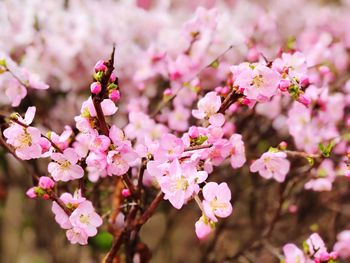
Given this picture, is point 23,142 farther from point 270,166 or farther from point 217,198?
point 270,166

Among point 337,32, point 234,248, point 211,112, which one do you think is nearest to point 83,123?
point 211,112

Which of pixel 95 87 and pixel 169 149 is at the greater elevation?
pixel 95 87

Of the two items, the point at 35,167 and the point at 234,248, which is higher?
the point at 35,167

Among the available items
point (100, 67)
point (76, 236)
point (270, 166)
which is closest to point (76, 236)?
point (76, 236)

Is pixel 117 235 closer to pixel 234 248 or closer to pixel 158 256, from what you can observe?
pixel 234 248

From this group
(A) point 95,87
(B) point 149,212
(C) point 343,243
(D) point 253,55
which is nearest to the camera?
(A) point 95,87

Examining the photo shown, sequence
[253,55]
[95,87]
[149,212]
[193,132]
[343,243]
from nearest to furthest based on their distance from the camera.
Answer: [95,87] < [193,132] < [149,212] < [343,243] < [253,55]
